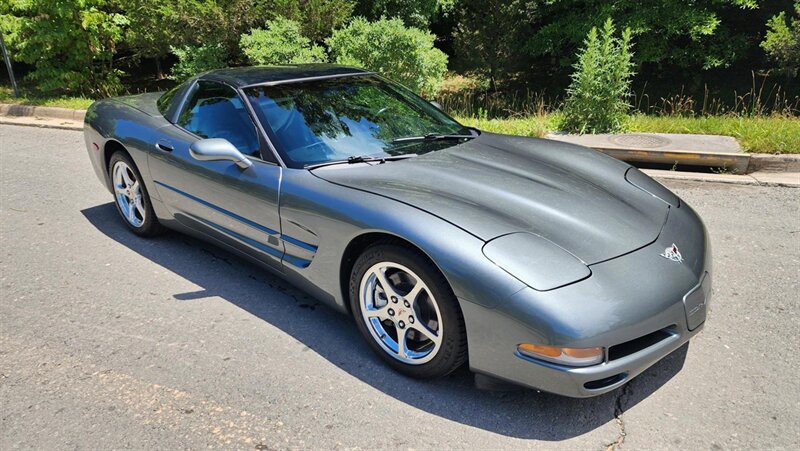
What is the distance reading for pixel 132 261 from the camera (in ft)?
14.8

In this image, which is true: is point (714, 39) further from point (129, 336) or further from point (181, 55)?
point (129, 336)

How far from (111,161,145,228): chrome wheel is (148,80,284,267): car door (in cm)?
46

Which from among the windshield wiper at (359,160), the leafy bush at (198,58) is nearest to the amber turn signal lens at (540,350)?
the windshield wiper at (359,160)

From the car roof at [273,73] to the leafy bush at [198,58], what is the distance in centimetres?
715

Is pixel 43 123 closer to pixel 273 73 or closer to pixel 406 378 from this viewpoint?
pixel 273 73

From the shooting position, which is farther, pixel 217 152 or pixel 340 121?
pixel 340 121

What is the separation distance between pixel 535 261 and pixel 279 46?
27.4 ft

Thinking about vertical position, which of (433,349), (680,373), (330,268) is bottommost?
(680,373)

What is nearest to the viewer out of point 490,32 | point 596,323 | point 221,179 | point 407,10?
point 596,323

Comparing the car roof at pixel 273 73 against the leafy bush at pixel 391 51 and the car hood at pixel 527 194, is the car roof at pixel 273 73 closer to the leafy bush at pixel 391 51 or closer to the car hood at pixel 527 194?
the car hood at pixel 527 194

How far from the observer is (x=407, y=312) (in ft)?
9.65

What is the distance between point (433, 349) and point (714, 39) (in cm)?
1324

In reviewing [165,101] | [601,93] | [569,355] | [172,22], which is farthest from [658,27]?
[569,355]

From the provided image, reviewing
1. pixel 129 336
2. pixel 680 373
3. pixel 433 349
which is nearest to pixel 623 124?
pixel 680 373
